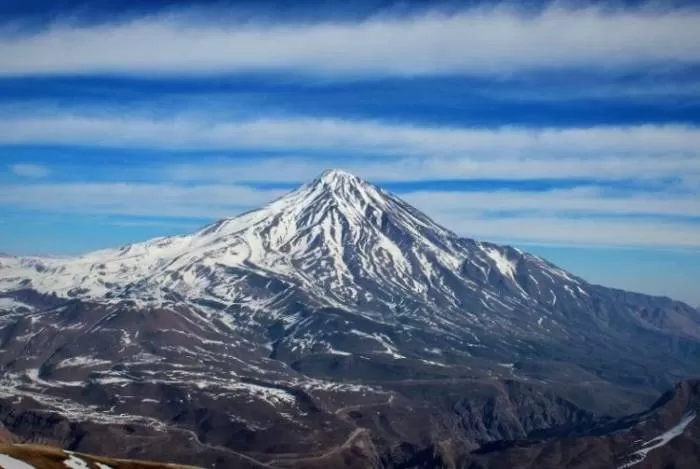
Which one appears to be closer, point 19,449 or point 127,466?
point 19,449

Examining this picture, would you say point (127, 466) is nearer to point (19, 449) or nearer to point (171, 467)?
point (171, 467)

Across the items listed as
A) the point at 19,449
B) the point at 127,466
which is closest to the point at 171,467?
the point at 127,466

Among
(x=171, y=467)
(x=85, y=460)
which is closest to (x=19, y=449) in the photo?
(x=85, y=460)

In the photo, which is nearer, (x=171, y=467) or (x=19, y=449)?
(x=19, y=449)

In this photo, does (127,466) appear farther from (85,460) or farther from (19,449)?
(19,449)

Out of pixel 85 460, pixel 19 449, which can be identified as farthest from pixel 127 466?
pixel 19 449
